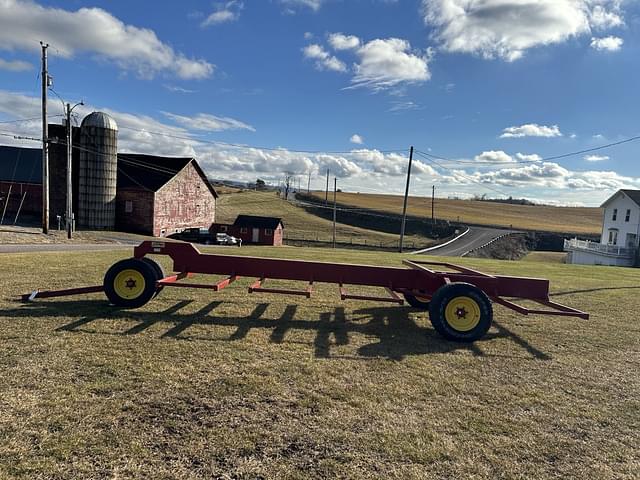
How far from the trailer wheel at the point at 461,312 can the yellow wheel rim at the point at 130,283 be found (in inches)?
185

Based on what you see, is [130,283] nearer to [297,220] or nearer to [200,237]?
[200,237]

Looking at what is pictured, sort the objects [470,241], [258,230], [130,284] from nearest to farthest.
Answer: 1. [130,284]
2. [258,230]
3. [470,241]

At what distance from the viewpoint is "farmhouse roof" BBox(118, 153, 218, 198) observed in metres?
43.3

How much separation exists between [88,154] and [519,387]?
4366 cm

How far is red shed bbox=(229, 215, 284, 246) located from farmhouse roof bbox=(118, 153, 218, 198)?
1042 centimetres

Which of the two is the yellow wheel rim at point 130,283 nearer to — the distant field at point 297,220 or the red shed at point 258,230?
the red shed at point 258,230

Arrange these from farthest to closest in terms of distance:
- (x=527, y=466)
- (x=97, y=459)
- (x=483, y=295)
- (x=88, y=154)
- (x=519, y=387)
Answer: (x=88, y=154)
(x=483, y=295)
(x=519, y=387)
(x=527, y=466)
(x=97, y=459)

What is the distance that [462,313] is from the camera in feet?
20.4

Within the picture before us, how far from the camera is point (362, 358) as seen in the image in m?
5.21

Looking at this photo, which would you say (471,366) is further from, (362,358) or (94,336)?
(94,336)

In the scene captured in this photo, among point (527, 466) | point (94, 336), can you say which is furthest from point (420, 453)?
point (94, 336)

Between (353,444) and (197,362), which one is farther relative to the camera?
(197,362)

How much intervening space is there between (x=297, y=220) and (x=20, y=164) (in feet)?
148

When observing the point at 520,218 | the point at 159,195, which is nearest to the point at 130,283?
the point at 159,195
